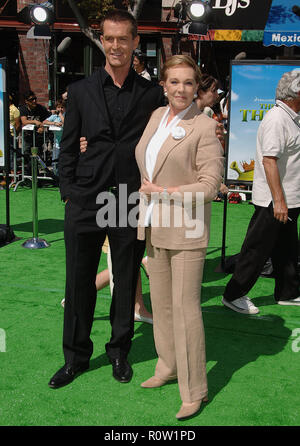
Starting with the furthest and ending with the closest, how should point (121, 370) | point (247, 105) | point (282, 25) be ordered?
point (282, 25) → point (247, 105) → point (121, 370)

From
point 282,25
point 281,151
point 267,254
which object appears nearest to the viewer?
point 281,151

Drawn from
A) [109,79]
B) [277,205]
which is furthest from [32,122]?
[109,79]

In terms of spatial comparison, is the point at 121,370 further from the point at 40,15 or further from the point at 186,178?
the point at 40,15

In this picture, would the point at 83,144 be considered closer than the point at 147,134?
No

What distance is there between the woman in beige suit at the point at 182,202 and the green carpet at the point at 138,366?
269mm

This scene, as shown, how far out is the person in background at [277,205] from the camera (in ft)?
14.1

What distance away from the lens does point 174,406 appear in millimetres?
3176

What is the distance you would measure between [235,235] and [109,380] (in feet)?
14.6

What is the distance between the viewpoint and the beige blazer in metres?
2.87

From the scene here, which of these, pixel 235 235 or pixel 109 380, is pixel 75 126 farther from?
pixel 235 235

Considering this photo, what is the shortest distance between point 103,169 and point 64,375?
1.27m

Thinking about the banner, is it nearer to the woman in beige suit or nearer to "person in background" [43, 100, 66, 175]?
"person in background" [43, 100, 66, 175]

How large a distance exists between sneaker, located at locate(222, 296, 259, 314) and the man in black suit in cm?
151

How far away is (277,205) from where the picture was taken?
436 cm
